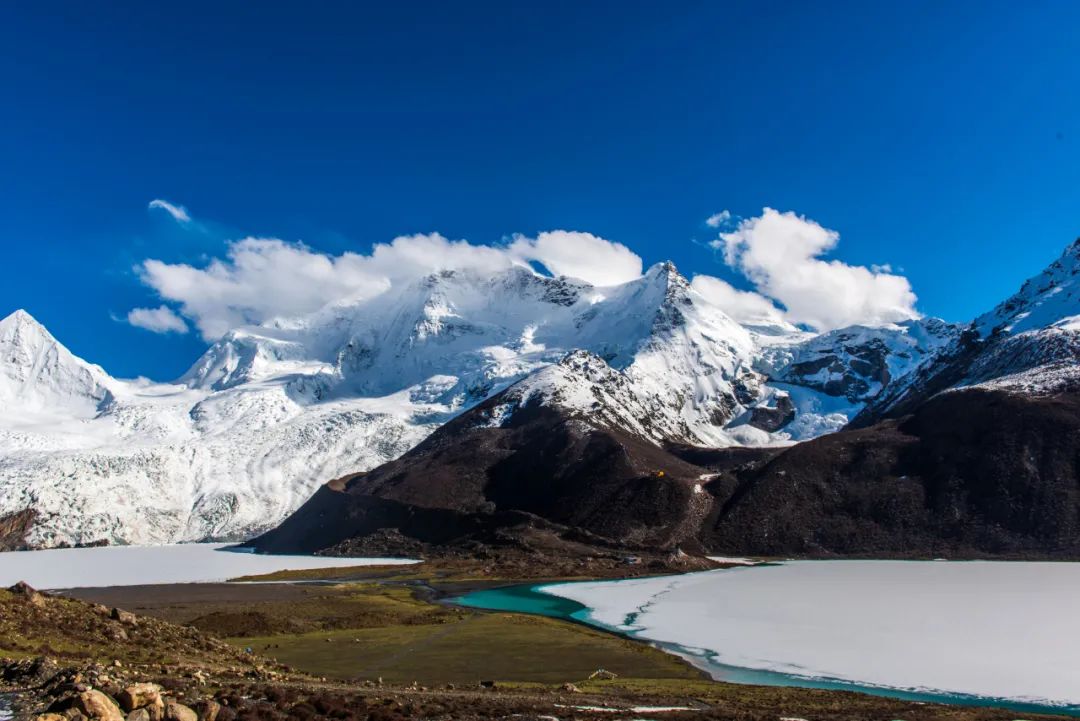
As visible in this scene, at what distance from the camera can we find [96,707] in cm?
2217

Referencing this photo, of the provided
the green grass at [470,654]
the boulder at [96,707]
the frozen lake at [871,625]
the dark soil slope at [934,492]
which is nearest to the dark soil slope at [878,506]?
A: the dark soil slope at [934,492]

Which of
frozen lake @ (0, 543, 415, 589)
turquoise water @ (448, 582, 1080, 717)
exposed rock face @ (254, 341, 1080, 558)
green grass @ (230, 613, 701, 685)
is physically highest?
exposed rock face @ (254, 341, 1080, 558)

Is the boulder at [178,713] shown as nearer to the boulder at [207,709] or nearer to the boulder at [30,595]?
the boulder at [207,709]

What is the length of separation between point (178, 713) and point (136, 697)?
1.33 meters

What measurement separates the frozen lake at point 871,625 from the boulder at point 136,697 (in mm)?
34636

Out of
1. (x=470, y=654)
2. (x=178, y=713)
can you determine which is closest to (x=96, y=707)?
(x=178, y=713)

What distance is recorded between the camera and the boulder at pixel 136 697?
2367 cm

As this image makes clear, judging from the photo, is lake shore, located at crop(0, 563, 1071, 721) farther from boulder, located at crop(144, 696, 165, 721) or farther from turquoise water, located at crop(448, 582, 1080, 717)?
boulder, located at crop(144, 696, 165, 721)

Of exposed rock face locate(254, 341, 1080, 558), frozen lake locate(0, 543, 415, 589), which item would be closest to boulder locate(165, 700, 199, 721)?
frozen lake locate(0, 543, 415, 589)

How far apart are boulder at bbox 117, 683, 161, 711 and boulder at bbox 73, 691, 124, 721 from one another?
2.98 feet

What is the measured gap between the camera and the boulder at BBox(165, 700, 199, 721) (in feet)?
78.1

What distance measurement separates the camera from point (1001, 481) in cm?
16650

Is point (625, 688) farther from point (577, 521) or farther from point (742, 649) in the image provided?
point (577, 521)

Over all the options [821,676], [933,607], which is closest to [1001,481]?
[933,607]
